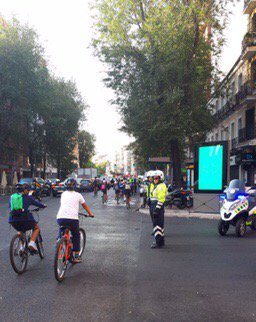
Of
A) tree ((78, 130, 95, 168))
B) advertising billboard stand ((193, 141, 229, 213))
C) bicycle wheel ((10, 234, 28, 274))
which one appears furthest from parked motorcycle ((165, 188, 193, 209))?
tree ((78, 130, 95, 168))

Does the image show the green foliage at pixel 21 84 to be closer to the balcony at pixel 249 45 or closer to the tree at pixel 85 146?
the balcony at pixel 249 45

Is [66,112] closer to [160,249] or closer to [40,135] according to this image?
[40,135]

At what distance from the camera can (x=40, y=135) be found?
48.5m

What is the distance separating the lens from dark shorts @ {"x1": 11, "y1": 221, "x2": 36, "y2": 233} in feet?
23.0

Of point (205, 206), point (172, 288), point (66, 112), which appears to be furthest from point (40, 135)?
point (172, 288)

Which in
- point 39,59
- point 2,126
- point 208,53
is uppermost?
point 39,59

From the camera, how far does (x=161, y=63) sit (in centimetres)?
2284

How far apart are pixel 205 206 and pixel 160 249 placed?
30.9 ft

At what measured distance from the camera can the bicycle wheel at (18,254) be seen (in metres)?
6.46

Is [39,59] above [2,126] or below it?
above

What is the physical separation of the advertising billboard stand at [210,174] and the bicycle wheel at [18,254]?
12.3 metres

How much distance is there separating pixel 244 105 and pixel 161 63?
932 cm

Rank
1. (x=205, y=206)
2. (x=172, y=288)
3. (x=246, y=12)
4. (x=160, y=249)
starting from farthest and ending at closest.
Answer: (x=246, y=12) → (x=205, y=206) → (x=160, y=249) → (x=172, y=288)

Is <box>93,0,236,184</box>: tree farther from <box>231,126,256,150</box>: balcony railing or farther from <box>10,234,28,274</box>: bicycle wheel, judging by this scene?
<box>10,234,28,274</box>: bicycle wheel
